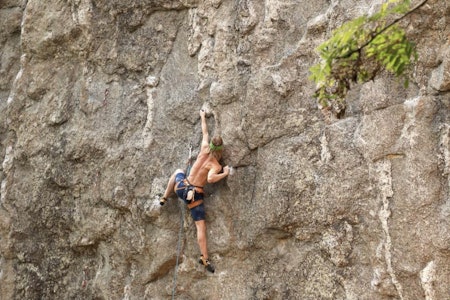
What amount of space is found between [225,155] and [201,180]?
0.50 meters

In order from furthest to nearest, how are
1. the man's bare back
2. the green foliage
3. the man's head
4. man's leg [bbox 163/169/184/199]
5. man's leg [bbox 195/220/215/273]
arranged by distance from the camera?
man's leg [bbox 163/169/184/199], man's leg [bbox 195/220/215/273], the man's bare back, the man's head, the green foliage

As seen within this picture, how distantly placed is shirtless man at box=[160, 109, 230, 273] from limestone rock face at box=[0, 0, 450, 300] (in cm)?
17

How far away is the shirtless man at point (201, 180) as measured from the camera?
8500 mm

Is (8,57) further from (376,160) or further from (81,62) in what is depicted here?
(376,160)

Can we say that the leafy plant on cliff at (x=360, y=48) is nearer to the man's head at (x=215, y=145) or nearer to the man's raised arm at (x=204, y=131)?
the man's head at (x=215, y=145)

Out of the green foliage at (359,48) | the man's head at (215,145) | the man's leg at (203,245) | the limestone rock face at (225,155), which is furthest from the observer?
the man's leg at (203,245)

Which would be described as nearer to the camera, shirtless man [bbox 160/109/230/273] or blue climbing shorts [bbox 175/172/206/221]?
shirtless man [bbox 160/109/230/273]

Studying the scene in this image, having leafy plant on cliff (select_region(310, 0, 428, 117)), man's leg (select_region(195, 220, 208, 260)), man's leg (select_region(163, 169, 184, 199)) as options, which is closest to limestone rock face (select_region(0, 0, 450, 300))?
man's leg (select_region(195, 220, 208, 260))

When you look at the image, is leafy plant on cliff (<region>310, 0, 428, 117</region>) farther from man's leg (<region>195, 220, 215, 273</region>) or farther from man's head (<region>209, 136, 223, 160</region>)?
man's leg (<region>195, 220, 215, 273</region>)

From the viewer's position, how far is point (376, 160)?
7539 mm

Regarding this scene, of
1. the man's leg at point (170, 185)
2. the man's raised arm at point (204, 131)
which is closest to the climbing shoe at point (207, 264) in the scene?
the man's leg at point (170, 185)

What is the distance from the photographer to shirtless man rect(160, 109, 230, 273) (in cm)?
850

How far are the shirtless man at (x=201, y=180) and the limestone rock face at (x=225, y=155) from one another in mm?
167

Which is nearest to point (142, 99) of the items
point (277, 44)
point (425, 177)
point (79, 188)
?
point (79, 188)
